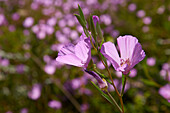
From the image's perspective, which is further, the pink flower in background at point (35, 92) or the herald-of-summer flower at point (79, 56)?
the pink flower in background at point (35, 92)

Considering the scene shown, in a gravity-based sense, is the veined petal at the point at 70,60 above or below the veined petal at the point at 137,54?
above

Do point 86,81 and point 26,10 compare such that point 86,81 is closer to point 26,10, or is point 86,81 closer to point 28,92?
point 28,92

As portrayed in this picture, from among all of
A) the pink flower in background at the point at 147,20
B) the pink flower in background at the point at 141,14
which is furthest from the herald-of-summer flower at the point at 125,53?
the pink flower in background at the point at 141,14

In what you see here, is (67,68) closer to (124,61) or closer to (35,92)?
(35,92)

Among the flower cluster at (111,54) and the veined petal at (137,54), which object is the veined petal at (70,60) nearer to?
the flower cluster at (111,54)

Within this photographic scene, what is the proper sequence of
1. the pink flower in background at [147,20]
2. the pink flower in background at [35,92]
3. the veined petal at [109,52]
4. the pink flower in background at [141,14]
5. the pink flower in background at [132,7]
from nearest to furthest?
the veined petal at [109,52]
the pink flower in background at [35,92]
the pink flower in background at [147,20]
the pink flower in background at [141,14]
the pink flower in background at [132,7]

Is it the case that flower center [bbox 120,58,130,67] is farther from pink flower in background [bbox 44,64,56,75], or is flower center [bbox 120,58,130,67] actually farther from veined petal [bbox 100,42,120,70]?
pink flower in background [bbox 44,64,56,75]

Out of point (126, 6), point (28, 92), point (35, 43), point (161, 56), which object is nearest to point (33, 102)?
point (28, 92)
